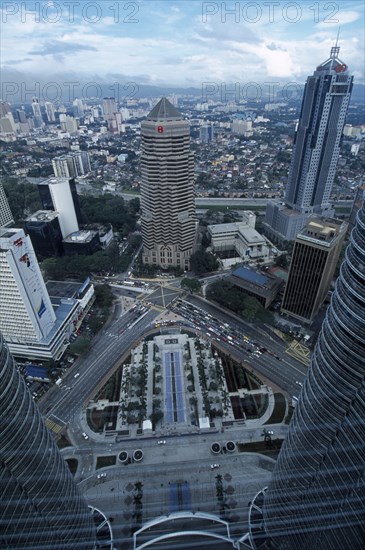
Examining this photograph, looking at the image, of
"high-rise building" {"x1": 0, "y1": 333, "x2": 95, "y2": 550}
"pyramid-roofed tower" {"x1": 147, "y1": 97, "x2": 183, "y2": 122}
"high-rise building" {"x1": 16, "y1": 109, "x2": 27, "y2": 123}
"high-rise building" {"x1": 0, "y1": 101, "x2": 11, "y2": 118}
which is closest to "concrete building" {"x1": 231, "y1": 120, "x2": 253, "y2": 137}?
"high-rise building" {"x1": 16, "y1": 109, "x2": 27, "y2": 123}


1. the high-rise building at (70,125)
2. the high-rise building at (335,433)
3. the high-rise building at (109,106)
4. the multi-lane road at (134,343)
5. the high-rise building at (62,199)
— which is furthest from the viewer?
the high-rise building at (109,106)

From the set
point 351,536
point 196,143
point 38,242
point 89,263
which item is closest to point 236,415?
point 351,536

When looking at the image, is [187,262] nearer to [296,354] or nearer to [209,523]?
[296,354]

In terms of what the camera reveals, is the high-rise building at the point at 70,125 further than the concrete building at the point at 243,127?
Yes

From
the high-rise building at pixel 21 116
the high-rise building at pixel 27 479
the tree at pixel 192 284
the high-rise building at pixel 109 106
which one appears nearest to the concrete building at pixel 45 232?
the tree at pixel 192 284

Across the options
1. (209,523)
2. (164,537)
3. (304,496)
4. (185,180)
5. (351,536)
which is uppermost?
(185,180)

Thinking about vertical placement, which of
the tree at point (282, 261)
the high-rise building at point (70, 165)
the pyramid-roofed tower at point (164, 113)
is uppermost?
the pyramid-roofed tower at point (164, 113)

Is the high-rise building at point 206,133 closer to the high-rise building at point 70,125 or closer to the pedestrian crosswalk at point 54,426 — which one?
the high-rise building at point 70,125
